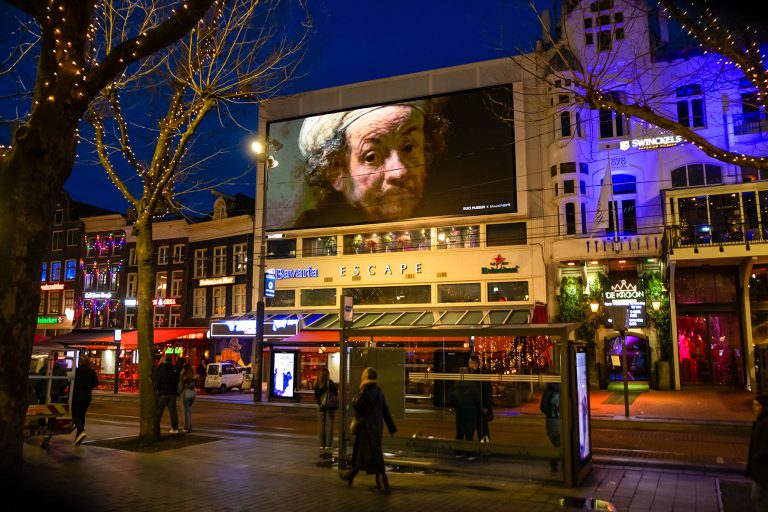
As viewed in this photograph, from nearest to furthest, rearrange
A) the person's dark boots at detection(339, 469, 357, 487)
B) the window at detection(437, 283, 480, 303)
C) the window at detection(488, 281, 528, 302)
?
1. the person's dark boots at detection(339, 469, 357, 487)
2. the window at detection(488, 281, 528, 302)
3. the window at detection(437, 283, 480, 303)

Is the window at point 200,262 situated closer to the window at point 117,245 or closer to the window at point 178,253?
the window at point 178,253

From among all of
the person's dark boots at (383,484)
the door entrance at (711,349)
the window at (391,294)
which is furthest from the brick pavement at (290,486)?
the window at (391,294)

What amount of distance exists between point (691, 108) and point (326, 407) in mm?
24640

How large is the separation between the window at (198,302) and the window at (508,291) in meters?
19.7

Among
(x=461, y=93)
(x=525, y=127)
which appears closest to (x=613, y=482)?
(x=525, y=127)

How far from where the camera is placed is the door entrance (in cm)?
2661

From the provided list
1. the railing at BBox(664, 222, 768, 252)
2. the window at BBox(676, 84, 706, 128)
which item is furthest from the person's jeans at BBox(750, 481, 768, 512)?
the window at BBox(676, 84, 706, 128)

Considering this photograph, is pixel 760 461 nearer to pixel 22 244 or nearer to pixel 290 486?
pixel 290 486

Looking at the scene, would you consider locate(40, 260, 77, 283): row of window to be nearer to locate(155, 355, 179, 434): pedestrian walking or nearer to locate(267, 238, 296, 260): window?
locate(267, 238, 296, 260): window

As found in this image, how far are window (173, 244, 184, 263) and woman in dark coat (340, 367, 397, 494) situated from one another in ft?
116

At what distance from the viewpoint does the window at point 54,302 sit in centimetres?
4853

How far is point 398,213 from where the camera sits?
1296 inches

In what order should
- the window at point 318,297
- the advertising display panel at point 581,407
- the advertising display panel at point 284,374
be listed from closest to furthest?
the advertising display panel at point 581,407 < the advertising display panel at point 284,374 < the window at point 318,297

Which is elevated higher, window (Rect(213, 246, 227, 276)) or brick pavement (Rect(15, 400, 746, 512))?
window (Rect(213, 246, 227, 276))
